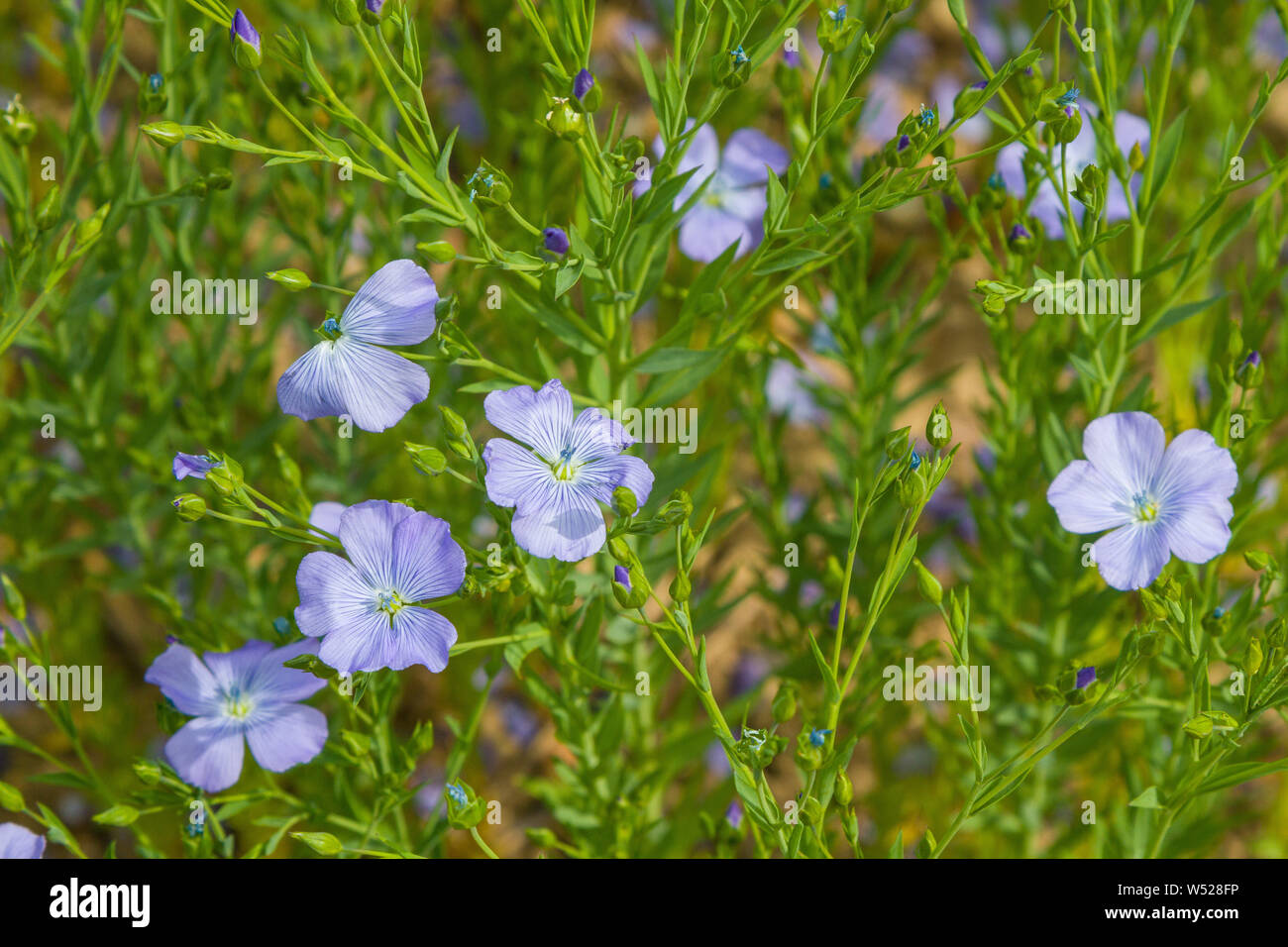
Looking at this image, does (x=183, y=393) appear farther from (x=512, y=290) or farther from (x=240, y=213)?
(x=512, y=290)

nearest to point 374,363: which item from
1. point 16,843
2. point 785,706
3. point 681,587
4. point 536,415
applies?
point 536,415

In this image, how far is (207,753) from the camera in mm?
1515

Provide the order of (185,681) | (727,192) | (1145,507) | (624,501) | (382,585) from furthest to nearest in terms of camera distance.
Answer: (727,192), (185,681), (1145,507), (382,585), (624,501)

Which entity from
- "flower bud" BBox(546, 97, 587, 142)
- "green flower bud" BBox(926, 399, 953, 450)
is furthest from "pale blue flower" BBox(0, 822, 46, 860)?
"green flower bud" BBox(926, 399, 953, 450)

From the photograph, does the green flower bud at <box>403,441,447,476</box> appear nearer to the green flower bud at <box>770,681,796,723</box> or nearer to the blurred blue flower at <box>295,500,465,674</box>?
the blurred blue flower at <box>295,500,465,674</box>

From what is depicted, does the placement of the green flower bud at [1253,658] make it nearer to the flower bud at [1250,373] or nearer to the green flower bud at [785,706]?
the flower bud at [1250,373]

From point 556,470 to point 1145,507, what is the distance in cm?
75

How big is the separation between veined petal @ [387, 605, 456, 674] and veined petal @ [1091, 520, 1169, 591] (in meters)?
0.77

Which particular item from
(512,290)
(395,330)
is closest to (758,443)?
(512,290)

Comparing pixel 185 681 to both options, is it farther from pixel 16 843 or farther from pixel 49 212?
pixel 49 212

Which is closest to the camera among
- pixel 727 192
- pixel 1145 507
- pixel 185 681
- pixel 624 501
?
pixel 624 501

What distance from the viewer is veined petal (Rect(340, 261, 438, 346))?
1333 millimetres

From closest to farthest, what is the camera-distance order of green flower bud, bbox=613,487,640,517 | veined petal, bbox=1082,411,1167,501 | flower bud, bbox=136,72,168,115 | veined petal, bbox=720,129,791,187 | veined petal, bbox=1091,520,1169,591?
green flower bud, bbox=613,487,640,517 < veined petal, bbox=1091,520,1169,591 < veined petal, bbox=1082,411,1167,501 < flower bud, bbox=136,72,168,115 < veined petal, bbox=720,129,791,187
